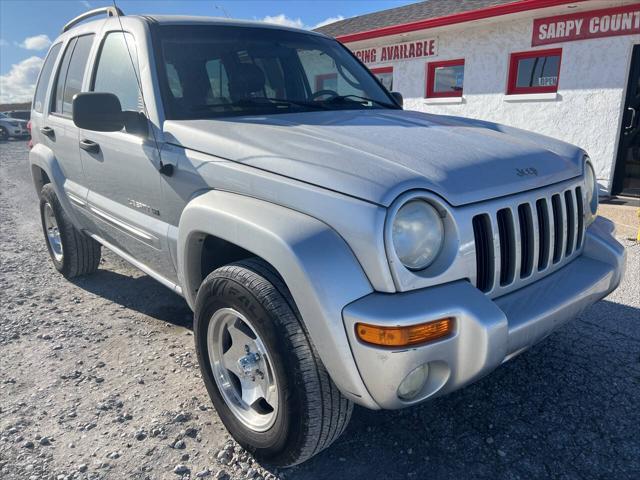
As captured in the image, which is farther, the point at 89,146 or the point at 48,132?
the point at 48,132

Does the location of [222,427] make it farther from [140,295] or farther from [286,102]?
[140,295]

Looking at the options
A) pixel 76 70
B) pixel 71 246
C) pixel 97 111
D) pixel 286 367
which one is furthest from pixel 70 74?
pixel 286 367

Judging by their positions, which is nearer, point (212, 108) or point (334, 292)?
A: point (334, 292)

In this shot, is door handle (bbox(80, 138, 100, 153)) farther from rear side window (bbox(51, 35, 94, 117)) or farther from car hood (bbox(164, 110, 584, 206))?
car hood (bbox(164, 110, 584, 206))

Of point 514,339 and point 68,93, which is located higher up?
point 68,93

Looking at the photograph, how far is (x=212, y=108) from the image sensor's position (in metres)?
2.73

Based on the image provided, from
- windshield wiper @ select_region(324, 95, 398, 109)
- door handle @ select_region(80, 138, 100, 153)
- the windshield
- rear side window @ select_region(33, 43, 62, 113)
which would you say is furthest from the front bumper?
rear side window @ select_region(33, 43, 62, 113)

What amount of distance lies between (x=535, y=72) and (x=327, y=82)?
654 centimetres

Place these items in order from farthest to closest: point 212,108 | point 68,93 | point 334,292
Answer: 1. point 68,93
2. point 212,108
3. point 334,292

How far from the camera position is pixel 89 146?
10.7 feet

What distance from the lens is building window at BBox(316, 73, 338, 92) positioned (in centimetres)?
336

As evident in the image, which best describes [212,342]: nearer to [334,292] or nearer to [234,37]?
[334,292]

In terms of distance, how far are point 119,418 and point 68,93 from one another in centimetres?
253

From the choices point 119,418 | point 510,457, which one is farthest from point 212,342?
point 510,457
